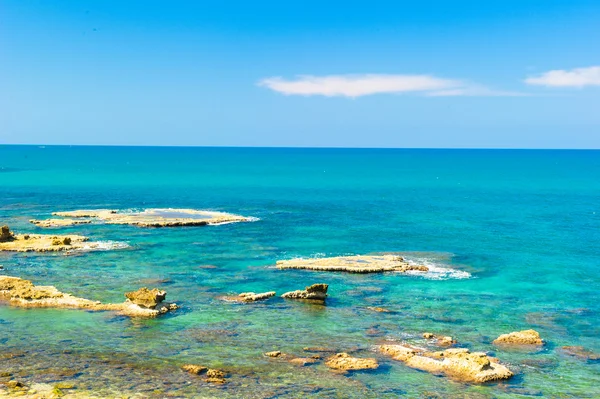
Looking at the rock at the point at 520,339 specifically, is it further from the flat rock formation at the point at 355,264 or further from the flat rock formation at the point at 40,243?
the flat rock formation at the point at 40,243

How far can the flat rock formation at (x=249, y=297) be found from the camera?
51.3 metres

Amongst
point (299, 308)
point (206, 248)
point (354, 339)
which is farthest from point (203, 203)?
point (354, 339)

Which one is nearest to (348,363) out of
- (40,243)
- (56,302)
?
(56,302)

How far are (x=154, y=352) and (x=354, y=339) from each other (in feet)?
43.9

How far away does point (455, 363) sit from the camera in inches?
1446

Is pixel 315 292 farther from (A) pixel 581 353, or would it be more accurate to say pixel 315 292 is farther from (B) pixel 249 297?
(A) pixel 581 353

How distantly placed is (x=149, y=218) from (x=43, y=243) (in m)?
23.7

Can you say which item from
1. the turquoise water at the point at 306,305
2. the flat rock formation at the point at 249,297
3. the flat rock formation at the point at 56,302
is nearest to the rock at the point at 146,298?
the flat rock formation at the point at 56,302

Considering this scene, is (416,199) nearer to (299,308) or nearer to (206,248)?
(206,248)

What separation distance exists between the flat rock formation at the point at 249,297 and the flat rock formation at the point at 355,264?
11.2 m

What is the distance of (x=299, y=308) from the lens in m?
49.8

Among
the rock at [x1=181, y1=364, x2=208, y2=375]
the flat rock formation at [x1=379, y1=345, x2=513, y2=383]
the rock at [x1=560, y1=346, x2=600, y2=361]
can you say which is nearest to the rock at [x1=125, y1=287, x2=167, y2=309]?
the rock at [x1=181, y1=364, x2=208, y2=375]

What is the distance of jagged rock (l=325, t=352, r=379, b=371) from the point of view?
120ft

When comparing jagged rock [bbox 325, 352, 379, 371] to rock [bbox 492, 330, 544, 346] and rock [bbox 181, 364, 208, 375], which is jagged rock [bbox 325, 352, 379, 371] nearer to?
rock [bbox 181, 364, 208, 375]
